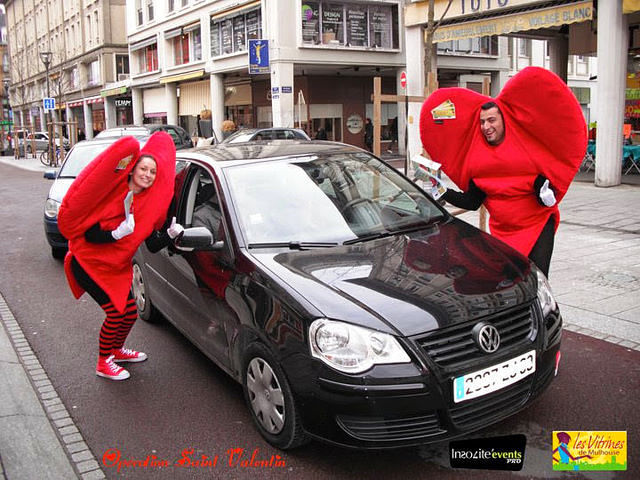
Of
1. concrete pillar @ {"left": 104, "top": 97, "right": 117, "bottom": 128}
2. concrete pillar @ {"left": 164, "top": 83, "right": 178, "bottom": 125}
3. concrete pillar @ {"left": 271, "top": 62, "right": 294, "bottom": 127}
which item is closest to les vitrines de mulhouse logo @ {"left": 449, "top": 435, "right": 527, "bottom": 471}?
concrete pillar @ {"left": 271, "top": 62, "right": 294, "bottom": 127}

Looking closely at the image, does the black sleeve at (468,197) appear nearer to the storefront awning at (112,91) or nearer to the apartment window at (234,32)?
the apartment window at (234,32)

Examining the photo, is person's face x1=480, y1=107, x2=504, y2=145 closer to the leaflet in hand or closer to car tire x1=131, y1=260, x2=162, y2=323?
the leaflet in hand

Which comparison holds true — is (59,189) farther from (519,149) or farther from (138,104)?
(138,104)

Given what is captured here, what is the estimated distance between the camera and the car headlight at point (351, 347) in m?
3.02

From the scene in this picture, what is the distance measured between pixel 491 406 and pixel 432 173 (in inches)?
86.0

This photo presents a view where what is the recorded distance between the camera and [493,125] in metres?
4.51

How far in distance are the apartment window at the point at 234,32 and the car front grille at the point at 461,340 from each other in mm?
28659

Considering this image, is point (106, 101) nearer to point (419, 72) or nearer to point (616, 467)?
point (419, 72)

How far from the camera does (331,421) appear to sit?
308 centimetres

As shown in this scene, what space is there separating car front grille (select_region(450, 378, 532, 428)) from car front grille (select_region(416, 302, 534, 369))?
212mm

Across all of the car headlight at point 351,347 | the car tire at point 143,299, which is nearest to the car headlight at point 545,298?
the car headlight at point 351,347

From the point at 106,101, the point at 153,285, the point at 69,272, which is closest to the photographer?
the point at 69,272

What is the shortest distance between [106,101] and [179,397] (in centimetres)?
4994

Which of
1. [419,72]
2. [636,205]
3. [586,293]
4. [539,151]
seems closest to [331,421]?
[539,151]
